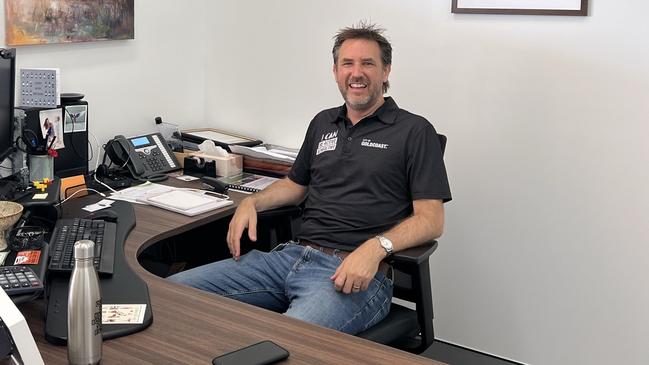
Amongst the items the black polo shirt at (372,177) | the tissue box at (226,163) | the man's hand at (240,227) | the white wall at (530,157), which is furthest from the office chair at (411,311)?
the tissue box at (226,163)

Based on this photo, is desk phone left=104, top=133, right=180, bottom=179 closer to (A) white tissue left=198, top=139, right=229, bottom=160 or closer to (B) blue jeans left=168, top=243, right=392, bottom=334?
(A) white tissue left=198, top=139, right=229, bottom=160

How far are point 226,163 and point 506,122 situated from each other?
116 centimetres

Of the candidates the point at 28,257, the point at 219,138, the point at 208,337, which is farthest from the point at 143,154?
the point at 208,337

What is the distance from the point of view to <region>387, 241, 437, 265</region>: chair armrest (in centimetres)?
219

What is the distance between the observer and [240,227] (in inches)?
97.4

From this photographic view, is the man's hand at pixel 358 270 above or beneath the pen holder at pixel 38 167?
beneath

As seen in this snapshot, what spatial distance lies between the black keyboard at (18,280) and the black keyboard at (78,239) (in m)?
0.17

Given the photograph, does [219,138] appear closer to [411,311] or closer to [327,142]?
[327,142]

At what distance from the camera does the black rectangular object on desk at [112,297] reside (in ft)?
5.16

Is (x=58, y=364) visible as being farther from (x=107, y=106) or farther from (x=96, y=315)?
(x=107, y=106)

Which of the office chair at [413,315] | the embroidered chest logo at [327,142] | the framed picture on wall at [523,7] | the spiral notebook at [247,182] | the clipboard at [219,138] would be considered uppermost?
the framed picture on wall at [523,7]

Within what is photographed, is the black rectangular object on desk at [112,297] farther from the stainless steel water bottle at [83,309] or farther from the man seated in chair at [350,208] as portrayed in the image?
the man seated in chair at [350,208]

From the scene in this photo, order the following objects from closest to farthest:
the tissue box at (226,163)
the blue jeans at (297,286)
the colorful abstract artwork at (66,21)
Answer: the blue jeans at (297,286) < the colorful abstract artwork at (66,21) < the tissue box at (226,163)

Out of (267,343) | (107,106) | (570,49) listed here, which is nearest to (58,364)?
(267,343)
